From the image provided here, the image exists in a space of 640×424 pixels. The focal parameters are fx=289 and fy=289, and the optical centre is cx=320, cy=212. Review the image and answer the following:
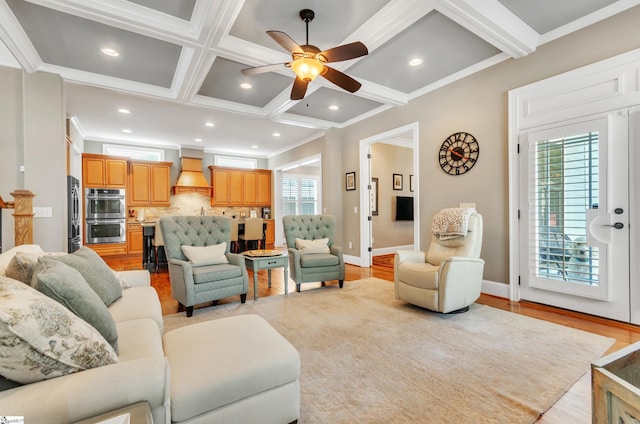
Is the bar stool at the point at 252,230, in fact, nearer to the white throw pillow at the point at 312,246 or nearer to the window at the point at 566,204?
the white throw pillow at the point at 312,246

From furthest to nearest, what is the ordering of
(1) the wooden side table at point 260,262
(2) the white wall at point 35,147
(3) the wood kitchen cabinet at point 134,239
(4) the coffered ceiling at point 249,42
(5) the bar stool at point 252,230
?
(3) the wood kitchen cabinet at point 134,239 < (5) the bar stool at point 252,230 < (1) the wooden side table at point 260,262 < (2) the white wall at point 35,147 < (4) the coffered ceiling at point 249,42

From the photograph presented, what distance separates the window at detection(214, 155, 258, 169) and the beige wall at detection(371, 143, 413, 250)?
4.06 metres

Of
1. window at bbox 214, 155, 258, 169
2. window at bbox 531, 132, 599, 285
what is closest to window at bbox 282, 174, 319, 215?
window at bbox 214, 155, 258, 169

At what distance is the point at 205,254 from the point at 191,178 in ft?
15.9

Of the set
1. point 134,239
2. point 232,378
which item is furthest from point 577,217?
point 134,239

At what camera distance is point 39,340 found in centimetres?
83

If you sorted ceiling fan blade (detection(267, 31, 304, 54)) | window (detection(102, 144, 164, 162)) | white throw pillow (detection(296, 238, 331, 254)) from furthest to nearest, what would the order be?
window (detection(102, 144, 164, 162))
white throw pillow (detection(296, 238, 331, 254))
ceiling fan blade (detection(267, 31, 304, 54))

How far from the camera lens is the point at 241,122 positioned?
5.70 metres

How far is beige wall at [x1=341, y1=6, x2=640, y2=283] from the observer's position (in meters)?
2.66

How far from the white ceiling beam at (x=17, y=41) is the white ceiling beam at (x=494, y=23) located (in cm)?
368

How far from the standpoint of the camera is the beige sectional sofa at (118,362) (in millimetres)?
803

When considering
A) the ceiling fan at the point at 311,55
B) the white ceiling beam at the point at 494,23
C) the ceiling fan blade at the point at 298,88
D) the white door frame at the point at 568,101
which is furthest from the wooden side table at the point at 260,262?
the white ceiling beam at the point at 494,23

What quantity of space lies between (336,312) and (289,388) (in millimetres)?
1711

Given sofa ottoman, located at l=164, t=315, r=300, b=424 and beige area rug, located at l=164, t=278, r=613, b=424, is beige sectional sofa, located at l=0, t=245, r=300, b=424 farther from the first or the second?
beige area rug, located at l=164, t=278, r=613, b=424
